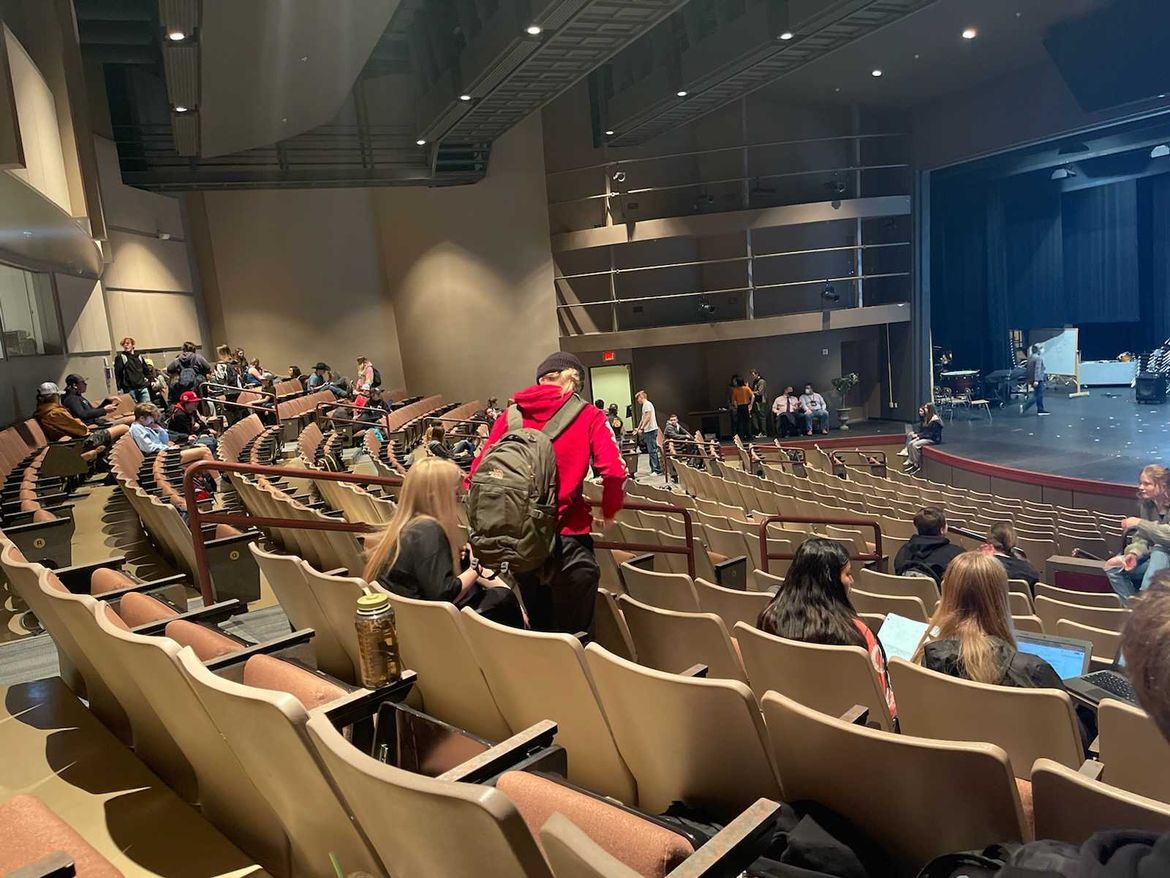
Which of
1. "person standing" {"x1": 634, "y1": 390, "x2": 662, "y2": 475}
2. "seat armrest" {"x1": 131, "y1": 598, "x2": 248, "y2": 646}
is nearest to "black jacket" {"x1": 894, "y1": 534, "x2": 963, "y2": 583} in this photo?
"seat armrest" {"x1": 131, "y1": 598, "x2": 248, "y2": 646}

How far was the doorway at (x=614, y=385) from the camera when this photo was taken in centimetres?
1755

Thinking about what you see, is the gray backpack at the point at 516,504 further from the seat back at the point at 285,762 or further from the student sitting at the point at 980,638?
the student sitting at the point at 980,638

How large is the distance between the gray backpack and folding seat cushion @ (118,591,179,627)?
1017mm

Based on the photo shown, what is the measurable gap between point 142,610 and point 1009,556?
488 centimetres

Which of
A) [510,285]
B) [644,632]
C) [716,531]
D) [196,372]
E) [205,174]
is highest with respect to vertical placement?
[205,174]

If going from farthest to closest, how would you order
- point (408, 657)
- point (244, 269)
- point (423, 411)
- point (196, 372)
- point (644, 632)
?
1. point (244, 269)
2. point (423, 411)
3. point (196, 372)
4. point (644, 632)
5. point (408, 657)

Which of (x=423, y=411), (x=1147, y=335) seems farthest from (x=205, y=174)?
(x=1147, y=335)

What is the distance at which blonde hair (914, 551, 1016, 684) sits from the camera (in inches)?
91.9

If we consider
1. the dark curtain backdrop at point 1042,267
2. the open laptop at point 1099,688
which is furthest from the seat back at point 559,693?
the dark curtain backdrop at point 1042,267

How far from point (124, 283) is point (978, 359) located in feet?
63.8

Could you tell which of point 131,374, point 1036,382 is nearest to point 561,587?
point 131,374

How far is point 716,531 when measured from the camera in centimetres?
605

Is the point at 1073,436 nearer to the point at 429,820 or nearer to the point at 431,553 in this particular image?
the point at 431,553

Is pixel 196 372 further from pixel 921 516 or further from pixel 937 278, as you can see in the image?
pixel 937 278
